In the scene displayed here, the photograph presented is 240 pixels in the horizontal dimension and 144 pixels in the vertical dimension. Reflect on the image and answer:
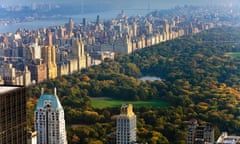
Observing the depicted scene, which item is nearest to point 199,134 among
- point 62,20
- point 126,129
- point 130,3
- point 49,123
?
point 126,129

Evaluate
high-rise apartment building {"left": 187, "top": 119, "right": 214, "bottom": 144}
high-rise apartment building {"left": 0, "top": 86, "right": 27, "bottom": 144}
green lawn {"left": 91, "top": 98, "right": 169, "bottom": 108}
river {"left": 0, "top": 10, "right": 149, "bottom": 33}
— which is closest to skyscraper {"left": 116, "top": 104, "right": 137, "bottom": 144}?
high-rise apartment building {"left": 187, "top": 119, "right": 214, "bottom": 144}

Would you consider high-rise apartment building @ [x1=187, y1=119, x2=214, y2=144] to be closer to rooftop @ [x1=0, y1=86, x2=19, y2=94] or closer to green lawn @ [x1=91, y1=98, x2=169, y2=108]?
green lawn @ [x1=91, y1=98, x2=169, y2=108]

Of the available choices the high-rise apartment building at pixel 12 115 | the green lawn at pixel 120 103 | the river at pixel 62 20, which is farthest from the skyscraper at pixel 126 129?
the high-rise apartment building at pixel 12 115

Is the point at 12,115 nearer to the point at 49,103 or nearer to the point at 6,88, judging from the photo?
the point at 6,88

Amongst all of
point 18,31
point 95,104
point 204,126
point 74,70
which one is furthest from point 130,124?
point 18,31

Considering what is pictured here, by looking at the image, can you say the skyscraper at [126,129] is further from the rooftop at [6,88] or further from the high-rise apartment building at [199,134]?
the rooftop at [6,88]

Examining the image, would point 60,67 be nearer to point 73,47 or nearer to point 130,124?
point 73,47
